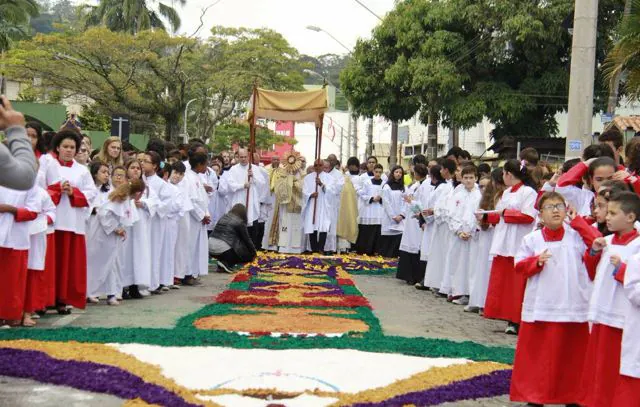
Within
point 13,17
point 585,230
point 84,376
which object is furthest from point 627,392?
point 13,17

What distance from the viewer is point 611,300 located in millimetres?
6316

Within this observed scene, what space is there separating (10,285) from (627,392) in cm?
566

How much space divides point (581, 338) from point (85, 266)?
561 centimetres

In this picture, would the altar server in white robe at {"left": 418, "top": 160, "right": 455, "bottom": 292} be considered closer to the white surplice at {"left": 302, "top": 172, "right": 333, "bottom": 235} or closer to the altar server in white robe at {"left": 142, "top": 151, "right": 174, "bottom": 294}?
the altar server in white robe at {"left": 142, "top": 151, "right": 174, "bottom": 294}

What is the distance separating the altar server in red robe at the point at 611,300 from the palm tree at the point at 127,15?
1989 inches

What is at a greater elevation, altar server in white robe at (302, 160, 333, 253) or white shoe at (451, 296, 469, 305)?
altar server in white robe at (302, 160, 333, 253)

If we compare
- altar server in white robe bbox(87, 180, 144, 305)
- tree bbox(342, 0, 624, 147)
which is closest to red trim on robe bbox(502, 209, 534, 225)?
altar server in white robe bbox(87, 180, 144, 305)

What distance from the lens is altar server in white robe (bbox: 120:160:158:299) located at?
1220 cm

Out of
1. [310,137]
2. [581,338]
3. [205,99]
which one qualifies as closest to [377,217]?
[581,338]

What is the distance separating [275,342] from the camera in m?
8.72

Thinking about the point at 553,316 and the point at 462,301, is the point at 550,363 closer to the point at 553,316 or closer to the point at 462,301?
the point at 553,316

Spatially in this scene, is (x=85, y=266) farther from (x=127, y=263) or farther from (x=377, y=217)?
(x=377, y=217)

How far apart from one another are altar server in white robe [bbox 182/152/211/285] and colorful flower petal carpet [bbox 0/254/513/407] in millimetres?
4020

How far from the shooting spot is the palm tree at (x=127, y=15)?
181ft
